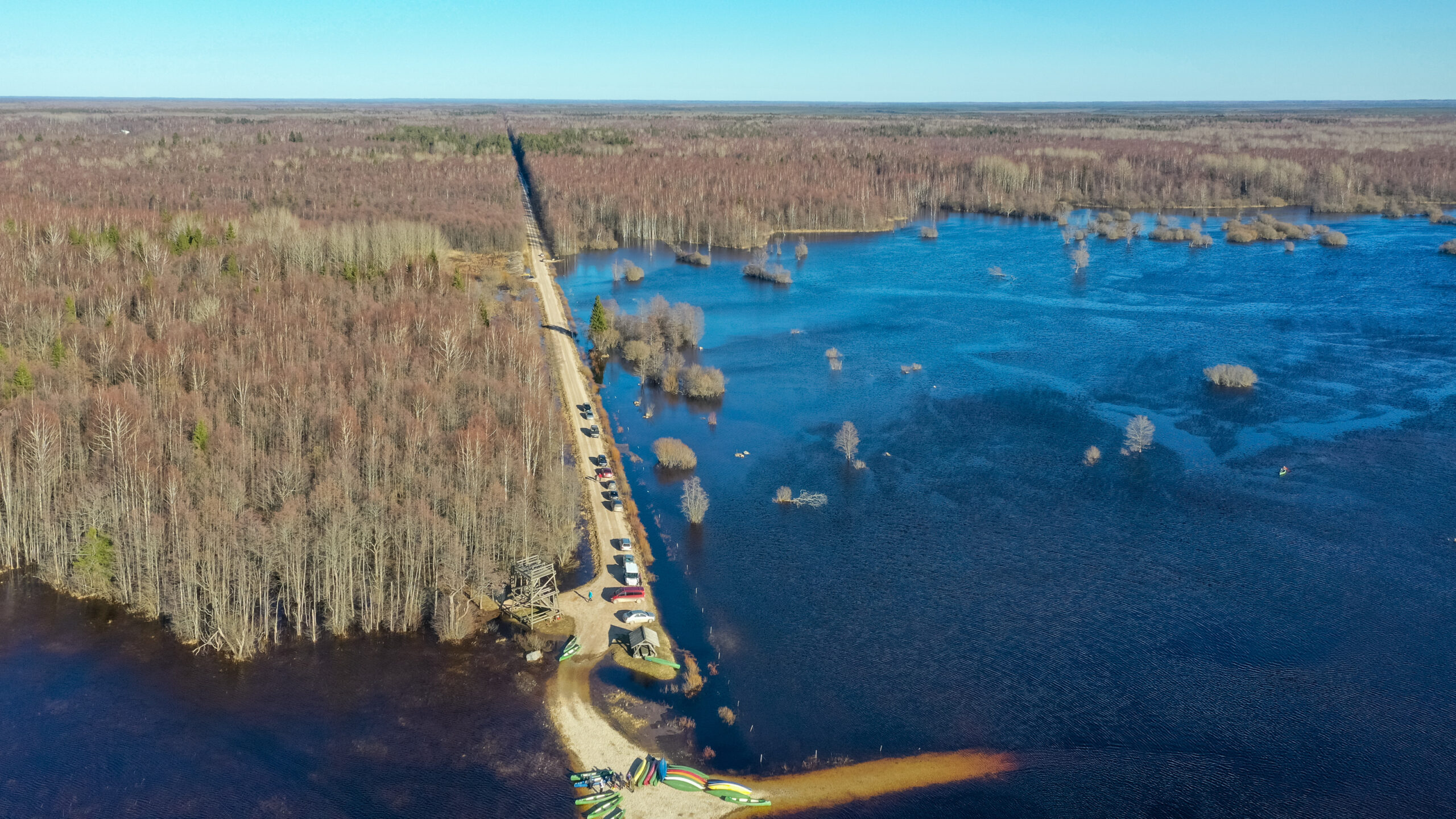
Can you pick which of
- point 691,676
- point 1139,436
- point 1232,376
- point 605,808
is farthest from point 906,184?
point 605,808

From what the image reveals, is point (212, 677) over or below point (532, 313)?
below

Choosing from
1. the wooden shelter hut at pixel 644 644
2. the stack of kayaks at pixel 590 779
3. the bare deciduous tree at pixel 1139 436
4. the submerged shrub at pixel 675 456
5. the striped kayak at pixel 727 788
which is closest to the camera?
the striped kayak at pixel 727 788

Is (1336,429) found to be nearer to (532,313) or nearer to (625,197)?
(532,313)

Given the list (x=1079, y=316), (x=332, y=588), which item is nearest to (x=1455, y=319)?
(x=1079, y=316)

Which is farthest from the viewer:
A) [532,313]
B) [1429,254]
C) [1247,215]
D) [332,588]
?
[1247,215]

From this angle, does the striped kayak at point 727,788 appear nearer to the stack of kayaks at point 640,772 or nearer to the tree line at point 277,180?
the stack of kayaks at point 640,772

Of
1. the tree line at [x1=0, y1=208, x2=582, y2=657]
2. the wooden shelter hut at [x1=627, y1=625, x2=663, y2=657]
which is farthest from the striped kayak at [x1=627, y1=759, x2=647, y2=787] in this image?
the tree line at [x1=0, y1=208, x2=582, y2=657]

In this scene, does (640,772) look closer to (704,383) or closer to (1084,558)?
(1084,558)

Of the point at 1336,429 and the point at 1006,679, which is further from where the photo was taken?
the point at 1336,429

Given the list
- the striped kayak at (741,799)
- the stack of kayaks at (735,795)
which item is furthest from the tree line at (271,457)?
the striped kayak at (741,799)
